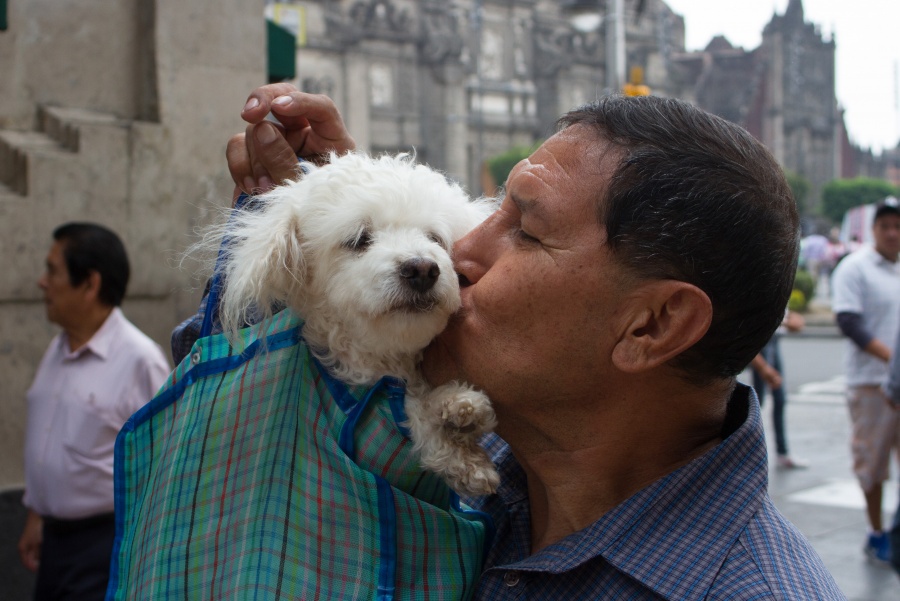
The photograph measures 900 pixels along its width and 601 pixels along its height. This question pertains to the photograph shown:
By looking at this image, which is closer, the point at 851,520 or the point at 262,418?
the point at 262,418

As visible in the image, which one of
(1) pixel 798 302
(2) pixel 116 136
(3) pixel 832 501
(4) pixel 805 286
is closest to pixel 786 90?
(4) pixel 805 286

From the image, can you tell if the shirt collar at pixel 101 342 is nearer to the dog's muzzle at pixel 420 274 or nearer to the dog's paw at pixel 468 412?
the dog's muzzle at pixel 420 274

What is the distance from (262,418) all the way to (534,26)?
55452 mm

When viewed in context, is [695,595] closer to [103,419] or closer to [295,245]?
[295,245]

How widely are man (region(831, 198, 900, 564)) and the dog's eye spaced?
4885 millimetres

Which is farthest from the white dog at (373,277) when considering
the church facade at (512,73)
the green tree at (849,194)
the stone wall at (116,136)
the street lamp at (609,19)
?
the green tree at (849,194)

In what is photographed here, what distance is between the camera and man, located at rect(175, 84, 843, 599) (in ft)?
4.76

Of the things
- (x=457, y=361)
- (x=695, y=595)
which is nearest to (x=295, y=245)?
(x=457, y=361)

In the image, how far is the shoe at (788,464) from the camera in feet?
26.7

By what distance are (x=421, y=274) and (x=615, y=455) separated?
507 millimetres

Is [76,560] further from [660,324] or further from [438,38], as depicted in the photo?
[438,38]

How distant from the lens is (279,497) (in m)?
1.55

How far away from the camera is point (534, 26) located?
54312 millimetres

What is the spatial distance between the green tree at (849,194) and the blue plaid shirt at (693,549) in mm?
62488
